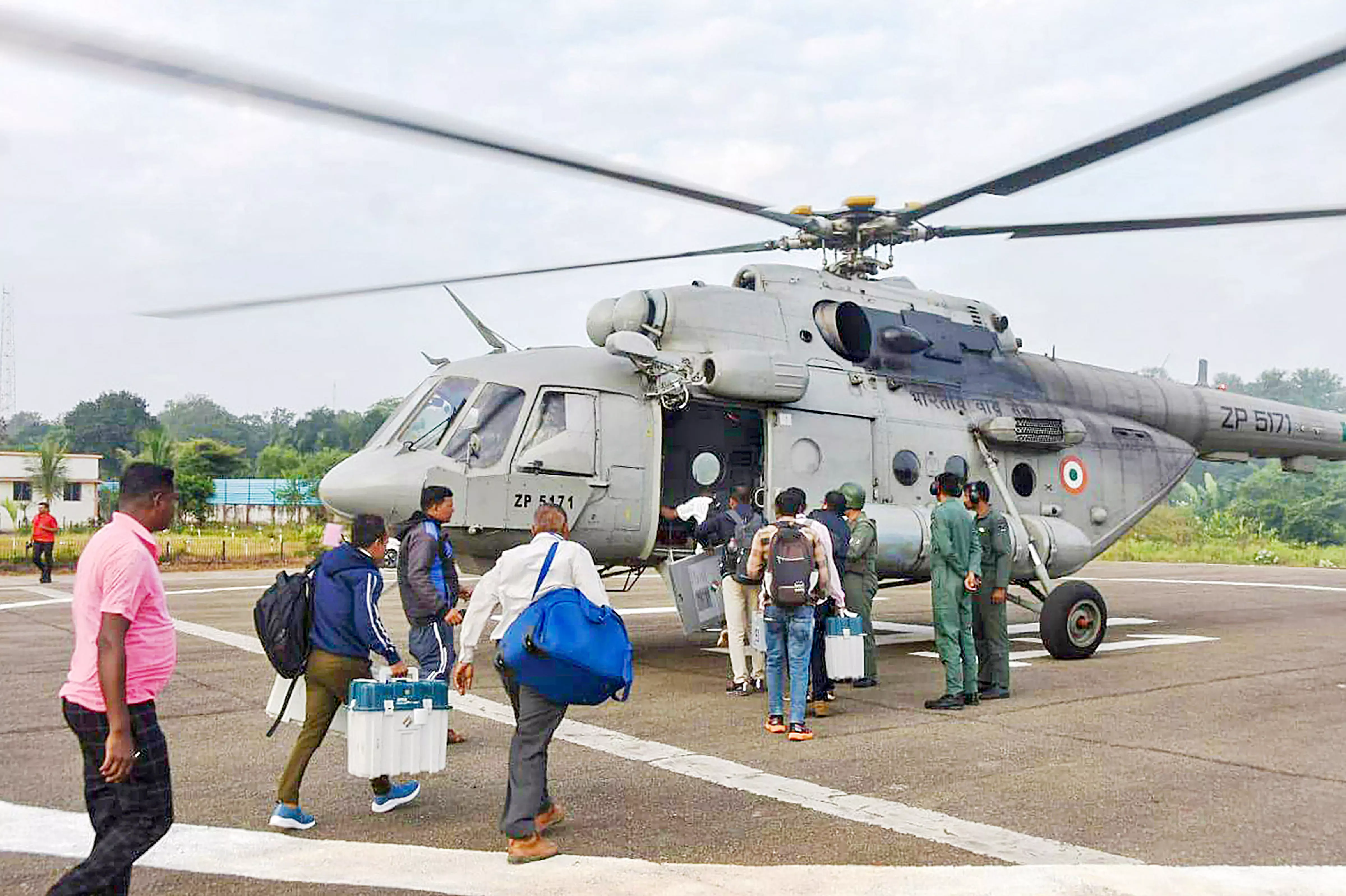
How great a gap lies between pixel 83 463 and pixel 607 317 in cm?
5487

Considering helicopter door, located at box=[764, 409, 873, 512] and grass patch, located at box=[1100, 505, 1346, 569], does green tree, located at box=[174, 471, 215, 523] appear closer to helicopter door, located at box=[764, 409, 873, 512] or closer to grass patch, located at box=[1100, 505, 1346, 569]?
grass patch, located at box=[1100, 505, 1346, 569]

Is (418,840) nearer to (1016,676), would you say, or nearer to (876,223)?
(1016,676)

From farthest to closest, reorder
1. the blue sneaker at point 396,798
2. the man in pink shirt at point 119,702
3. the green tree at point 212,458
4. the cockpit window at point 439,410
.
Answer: the green tree at point 212,458, the cockpit window at point 439,410, the blue sneaker at point 396,798, the man in pink shirt at point 119,702

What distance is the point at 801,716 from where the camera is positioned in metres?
7.10

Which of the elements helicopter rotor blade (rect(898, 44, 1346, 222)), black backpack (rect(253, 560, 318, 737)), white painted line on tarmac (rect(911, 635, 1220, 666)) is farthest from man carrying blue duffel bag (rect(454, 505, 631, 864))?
white painted line on tarmac (rect(911, 635, 1220, 666))

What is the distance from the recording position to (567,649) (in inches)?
185

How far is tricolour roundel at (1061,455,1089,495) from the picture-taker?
488 inches

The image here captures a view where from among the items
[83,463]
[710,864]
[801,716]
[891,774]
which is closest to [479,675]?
[801,716]

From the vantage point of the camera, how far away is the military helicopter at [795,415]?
30.5 feet

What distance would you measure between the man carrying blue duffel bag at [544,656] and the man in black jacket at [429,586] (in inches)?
81.5

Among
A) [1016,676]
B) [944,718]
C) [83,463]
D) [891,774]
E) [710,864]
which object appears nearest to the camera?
[710,864]

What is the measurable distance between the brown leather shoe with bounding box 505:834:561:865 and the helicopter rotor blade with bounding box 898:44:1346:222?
19.7ft

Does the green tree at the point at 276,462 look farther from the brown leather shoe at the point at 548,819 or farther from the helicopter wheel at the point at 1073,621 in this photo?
the brown leather shoe at the point at 548,819

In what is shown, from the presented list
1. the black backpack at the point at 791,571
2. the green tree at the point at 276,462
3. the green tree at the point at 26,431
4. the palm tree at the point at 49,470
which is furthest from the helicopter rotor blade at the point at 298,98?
the green tree at the point at 26,431
